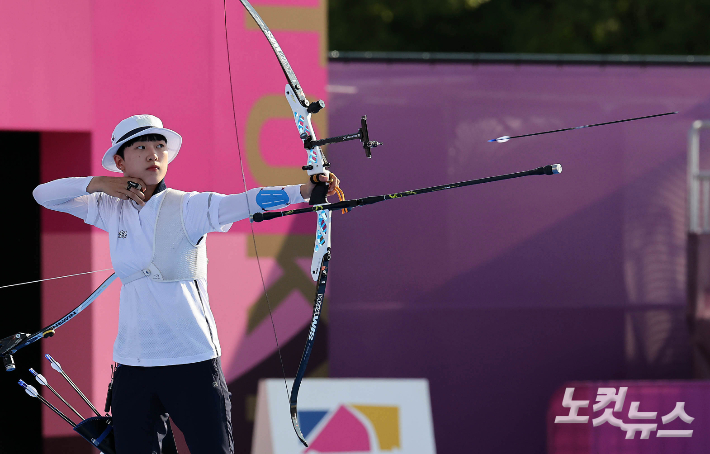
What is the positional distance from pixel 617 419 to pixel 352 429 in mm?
1138

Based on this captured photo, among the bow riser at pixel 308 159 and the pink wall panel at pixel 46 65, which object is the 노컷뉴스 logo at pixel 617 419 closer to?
the bow riser at pixel 308 159

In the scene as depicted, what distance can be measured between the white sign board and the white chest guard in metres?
1.48

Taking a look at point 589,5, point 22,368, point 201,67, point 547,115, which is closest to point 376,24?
point 589,5

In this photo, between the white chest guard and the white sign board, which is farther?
the white sign board

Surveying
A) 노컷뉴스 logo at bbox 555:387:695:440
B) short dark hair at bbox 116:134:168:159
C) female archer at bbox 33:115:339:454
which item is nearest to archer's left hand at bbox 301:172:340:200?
female archer at bbox 33:115:339:454

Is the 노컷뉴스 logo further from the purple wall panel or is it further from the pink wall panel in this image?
the pink wall panel

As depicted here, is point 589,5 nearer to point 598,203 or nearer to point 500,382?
point 598,203

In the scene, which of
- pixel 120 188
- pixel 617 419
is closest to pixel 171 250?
pixel 120 188

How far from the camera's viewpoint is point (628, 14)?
10.3 metres

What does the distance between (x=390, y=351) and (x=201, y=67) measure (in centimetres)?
182

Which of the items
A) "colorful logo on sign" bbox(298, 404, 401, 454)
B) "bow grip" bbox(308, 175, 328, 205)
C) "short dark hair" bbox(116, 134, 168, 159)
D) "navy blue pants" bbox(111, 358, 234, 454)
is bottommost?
"colorful logo on sign" bbox(298, 404, 401, 454)

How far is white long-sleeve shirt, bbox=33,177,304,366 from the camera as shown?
8.18ft

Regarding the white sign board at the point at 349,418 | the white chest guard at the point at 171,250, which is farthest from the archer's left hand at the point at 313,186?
the white sign board at the point at 349,418

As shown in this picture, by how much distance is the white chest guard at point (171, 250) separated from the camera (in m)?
2.52
